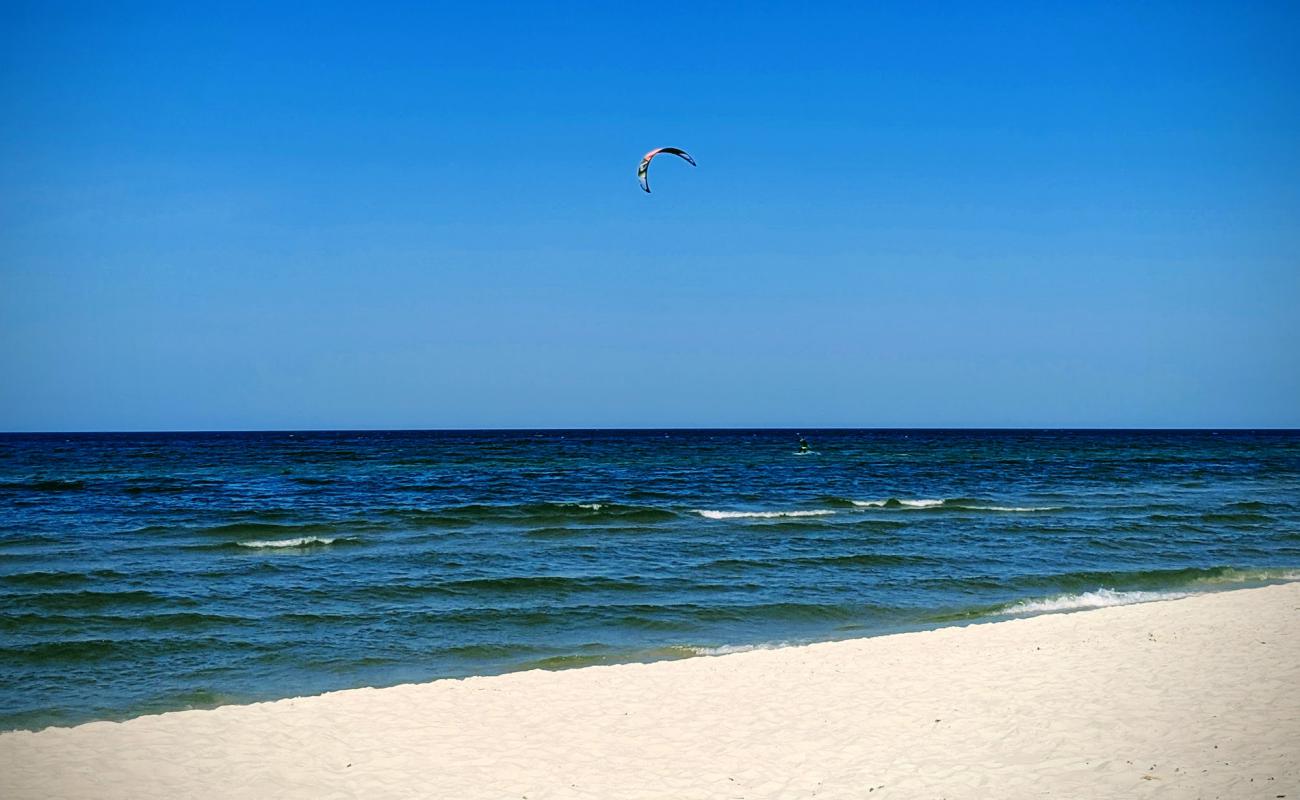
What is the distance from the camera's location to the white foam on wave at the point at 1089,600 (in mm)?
15508

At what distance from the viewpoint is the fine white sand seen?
24.9ft

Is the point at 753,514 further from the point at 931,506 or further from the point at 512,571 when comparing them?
the point at 512,571

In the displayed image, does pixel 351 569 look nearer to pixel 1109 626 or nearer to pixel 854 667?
pixel 854 667

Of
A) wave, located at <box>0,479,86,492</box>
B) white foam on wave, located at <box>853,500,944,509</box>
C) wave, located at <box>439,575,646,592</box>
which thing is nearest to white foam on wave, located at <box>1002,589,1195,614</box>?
wave, located at <box>439,575,646,592</box>

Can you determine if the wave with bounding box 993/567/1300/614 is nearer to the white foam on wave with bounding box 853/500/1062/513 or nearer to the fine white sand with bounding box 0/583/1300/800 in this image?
the fine white sand with bounding box 0/583/1300/800

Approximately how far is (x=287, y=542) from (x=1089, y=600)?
17.0 metres

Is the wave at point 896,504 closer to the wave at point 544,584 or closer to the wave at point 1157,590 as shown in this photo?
the wave at point 1157,590

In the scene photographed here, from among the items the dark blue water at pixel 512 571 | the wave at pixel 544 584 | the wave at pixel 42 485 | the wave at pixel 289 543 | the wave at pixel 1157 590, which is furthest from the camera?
the wave at pixel 42 485

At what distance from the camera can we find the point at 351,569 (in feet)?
61.8

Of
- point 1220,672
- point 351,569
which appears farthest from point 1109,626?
point 351,569

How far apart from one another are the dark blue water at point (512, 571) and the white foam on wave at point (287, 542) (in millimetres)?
87

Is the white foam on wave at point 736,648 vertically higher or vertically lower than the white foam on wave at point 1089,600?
lower

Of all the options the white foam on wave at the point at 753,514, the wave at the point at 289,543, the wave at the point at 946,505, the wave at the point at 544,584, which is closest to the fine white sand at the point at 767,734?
the wave at the point at 544,584

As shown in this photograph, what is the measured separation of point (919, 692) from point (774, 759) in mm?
2554
